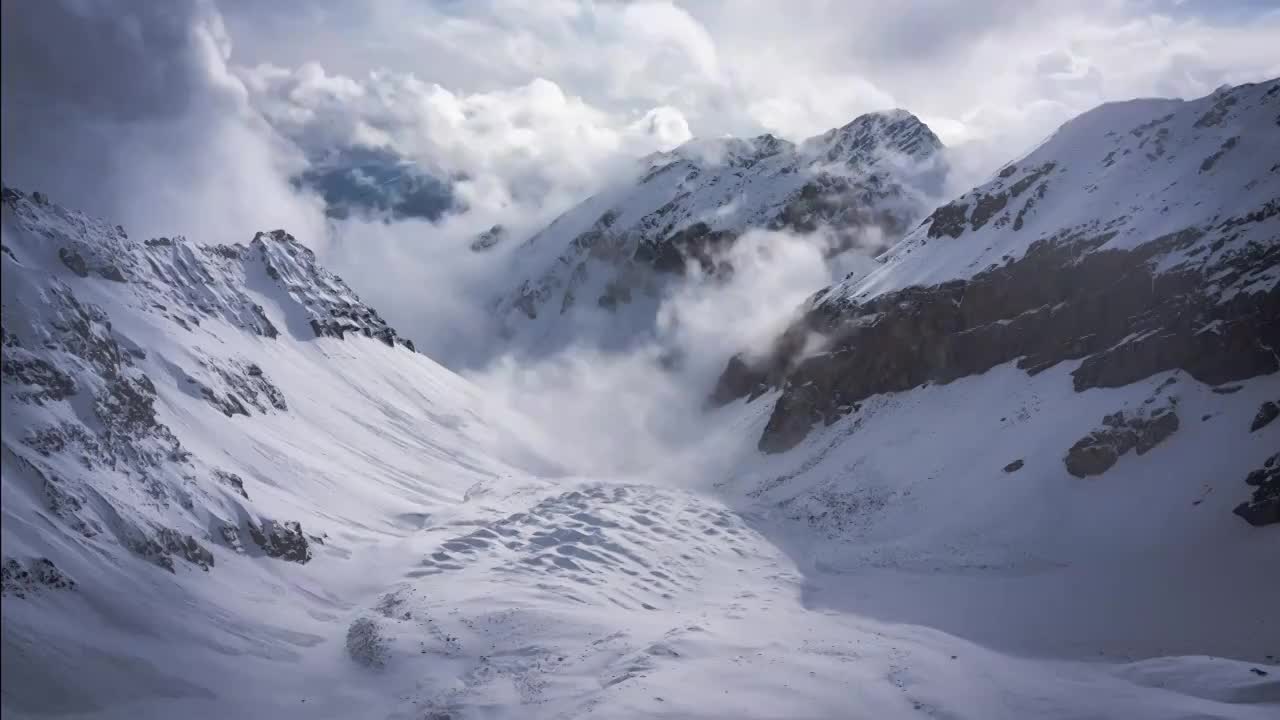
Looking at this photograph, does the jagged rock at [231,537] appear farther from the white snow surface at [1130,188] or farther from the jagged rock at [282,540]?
the white snow surface at [1130,188]

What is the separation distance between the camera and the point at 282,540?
43.7 metres

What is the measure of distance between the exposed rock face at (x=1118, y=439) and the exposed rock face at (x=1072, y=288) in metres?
4.21

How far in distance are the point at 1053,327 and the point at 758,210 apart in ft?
347

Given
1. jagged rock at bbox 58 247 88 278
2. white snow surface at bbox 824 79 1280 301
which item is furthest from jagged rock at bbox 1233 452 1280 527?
jagged rock at bbox 58 247 88 278

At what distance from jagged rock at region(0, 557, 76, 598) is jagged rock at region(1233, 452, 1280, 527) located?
5116cm

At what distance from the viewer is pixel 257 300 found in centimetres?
9219

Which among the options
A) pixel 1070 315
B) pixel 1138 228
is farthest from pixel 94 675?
pixel 1138 228

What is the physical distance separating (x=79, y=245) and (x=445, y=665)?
5119 cm

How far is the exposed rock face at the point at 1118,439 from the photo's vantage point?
4747 cm

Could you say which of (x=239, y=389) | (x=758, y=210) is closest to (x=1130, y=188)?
(x=239, y=389)

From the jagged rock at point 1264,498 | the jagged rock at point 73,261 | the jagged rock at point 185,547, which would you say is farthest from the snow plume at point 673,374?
the jagged rock at point 73,261

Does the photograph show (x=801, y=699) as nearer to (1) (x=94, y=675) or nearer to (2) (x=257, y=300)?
(1) (x=94, y=675)

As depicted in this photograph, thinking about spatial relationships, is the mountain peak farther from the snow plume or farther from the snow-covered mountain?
the snow plume

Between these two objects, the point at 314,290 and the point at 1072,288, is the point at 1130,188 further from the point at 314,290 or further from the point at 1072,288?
the point at 314,290
